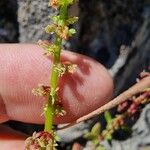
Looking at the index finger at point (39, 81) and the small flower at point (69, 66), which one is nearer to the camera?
the small flower at point (69, 66)

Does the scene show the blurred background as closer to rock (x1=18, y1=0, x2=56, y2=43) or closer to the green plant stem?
rock (x1=18, y1=0, x2=56, y2=43)

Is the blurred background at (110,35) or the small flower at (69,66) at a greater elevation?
the blurred background at (110,35)

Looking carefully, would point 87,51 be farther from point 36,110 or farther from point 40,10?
point 36,110

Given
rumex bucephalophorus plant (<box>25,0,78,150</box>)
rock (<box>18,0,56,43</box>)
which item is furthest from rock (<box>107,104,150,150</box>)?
rumex bucephalophorus plant (<box>25,0,78,150</box>)

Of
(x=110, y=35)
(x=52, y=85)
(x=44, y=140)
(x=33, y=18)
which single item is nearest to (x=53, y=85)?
(x=52, y=85)

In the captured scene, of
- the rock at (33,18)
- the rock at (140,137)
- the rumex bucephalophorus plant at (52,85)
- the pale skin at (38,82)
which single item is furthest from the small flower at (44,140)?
the rock at (140,137)

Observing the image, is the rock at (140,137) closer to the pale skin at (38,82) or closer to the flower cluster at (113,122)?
the flower cluster at (113,122)
